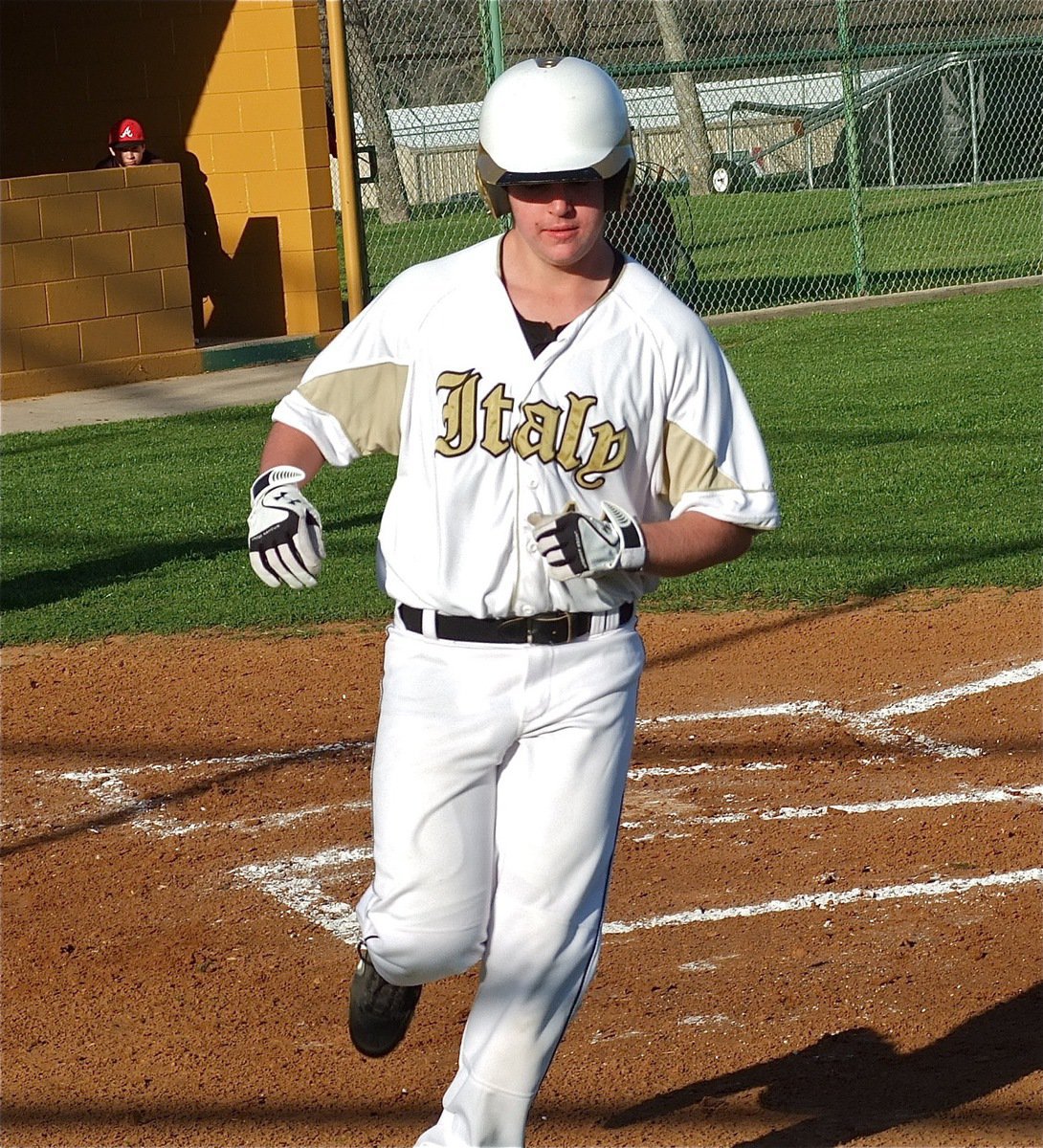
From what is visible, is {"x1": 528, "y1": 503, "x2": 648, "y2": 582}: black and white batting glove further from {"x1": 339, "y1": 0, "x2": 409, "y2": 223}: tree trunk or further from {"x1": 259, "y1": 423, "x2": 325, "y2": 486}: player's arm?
{"x1": 339, "y1": 0, "x2": 409, "y2": 223}: tree trunk

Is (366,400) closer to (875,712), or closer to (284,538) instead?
(284,538)

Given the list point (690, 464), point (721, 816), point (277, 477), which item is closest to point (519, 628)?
point (690, 464)

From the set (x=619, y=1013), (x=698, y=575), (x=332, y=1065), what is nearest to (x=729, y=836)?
(x=619, y=1013)

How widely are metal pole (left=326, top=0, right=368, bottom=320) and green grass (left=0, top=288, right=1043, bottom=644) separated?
6.97ft

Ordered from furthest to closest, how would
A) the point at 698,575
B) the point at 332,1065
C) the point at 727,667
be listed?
the point at 698,575
the point at 727,667
the point at 332,1065

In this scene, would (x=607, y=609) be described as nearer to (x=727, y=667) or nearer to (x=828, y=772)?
(x=828, y=772)

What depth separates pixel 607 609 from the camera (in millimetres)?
3148

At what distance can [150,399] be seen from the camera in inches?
524

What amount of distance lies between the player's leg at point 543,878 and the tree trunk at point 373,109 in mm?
14173

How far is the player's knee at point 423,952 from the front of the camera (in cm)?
316

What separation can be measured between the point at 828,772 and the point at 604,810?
2.45 meters

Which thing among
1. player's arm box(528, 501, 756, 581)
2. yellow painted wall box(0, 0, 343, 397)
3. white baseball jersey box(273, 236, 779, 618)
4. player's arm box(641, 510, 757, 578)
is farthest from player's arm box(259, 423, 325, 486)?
yellow painted wall box(0, 0, 343, 397)

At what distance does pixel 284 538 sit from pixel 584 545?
60 cm

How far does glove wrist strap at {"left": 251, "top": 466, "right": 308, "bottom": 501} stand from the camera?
3.21 meters
